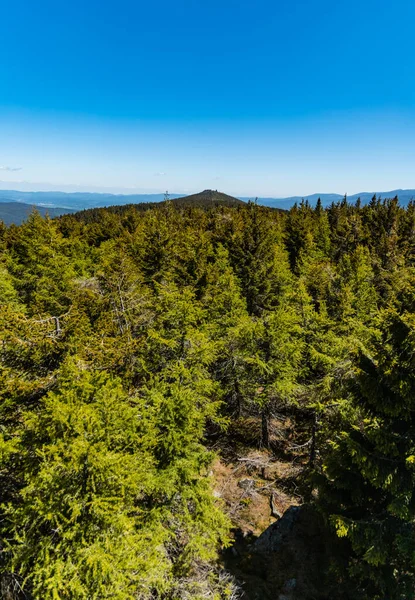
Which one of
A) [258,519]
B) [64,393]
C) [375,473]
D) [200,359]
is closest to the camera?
[64,393]

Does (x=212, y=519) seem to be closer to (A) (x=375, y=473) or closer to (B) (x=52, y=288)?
(A) (x=375, y=473)

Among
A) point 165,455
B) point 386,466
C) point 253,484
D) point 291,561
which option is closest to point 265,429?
point 253,484

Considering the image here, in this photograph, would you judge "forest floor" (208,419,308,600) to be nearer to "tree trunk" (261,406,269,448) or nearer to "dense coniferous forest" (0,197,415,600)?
"tree trunk" (261,406,269,448)

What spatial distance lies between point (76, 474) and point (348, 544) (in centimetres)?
1004

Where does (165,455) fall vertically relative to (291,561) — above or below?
above

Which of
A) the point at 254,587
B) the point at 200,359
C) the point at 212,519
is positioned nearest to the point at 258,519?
the point at 254,587

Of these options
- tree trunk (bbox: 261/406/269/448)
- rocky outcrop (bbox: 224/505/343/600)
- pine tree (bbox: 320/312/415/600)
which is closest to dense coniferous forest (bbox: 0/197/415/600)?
pine tree (bbox: 320/312/415/600)

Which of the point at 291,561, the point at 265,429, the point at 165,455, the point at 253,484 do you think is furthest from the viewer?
the point at 265,429

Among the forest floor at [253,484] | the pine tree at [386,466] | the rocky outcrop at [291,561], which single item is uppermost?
the pine tree at [386,466]

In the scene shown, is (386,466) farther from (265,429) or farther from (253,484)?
(265,429)

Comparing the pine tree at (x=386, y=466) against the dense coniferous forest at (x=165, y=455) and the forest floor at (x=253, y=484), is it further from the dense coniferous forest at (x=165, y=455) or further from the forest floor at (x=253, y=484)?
the forest floor at (x=253, y=484)

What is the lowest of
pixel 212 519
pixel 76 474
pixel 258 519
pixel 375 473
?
A: pixel 258 519

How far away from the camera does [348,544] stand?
10.8 m

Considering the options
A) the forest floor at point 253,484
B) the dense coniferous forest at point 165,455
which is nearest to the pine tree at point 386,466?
the dense coniferous forest at point 165,455
